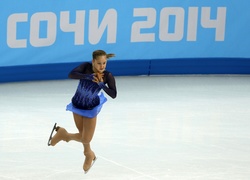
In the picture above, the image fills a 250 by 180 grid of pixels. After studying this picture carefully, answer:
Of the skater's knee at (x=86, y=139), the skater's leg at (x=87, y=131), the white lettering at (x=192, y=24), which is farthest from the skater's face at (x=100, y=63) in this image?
the white lettering at (x=192, y=24)

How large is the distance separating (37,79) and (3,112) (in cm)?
225

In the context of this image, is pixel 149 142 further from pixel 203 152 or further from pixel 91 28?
pixel 91 28

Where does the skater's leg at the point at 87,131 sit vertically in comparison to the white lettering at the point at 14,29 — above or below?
above

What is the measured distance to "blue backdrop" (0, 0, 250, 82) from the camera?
11.7 metres

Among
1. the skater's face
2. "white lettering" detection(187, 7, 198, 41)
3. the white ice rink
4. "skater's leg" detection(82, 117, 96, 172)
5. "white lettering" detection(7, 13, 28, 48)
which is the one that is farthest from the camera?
"white lettering" detection(187, 7, 198, 41)

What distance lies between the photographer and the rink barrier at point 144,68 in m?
12.0

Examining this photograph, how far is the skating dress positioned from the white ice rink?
1408mm

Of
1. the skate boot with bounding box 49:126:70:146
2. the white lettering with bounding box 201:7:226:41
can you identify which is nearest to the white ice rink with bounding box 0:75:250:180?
the white lettering with bounding box 201:7:226:41

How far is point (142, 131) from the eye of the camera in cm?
917

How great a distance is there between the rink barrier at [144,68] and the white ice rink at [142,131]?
0.42 ft

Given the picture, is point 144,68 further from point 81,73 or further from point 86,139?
point 81,73

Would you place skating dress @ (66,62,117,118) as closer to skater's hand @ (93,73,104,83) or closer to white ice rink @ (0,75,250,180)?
skater's hand @ (93,73,104,83)

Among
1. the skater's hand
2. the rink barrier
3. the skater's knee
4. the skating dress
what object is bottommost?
the rink barrier

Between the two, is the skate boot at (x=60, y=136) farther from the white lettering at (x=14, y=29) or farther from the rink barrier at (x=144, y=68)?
the rink barrier at (x=144, y=68)
